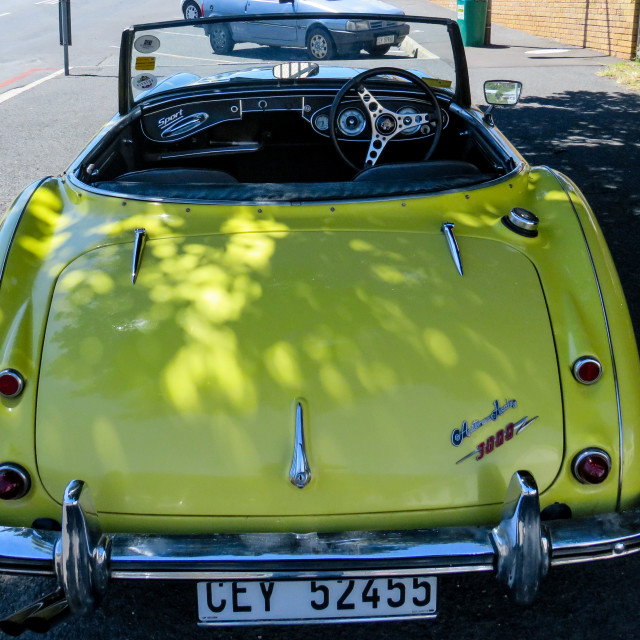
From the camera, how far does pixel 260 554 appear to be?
2.03 m

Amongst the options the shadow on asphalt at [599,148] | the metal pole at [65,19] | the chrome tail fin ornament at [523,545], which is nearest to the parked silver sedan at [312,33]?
the shadow on asphalt at [599,148]

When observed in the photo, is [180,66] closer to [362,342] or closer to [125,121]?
[125,121]

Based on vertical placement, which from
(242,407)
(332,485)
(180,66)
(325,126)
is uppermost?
(180,66)

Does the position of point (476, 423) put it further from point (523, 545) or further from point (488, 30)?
point (488, 30)

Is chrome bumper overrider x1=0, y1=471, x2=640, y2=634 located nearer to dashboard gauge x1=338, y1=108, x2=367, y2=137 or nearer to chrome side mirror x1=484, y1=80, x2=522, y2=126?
chrome side mirror x1=484, y1=80, x2=522, y2=126

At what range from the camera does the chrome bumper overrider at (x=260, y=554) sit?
2.00 m

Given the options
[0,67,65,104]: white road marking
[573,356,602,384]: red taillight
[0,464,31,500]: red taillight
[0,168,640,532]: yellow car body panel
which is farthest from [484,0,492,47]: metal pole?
[0,464,31,500]: red taillight

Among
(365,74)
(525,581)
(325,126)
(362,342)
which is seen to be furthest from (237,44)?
(525,581)

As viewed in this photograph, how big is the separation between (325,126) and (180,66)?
97 cm

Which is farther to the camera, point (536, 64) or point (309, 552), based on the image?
point (536, 64)

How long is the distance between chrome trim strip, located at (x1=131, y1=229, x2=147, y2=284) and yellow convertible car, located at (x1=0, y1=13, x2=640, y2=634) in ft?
0.04

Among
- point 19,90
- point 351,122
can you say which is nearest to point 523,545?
point 351,122

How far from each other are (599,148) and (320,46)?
5.29 meters

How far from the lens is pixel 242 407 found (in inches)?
88.0
